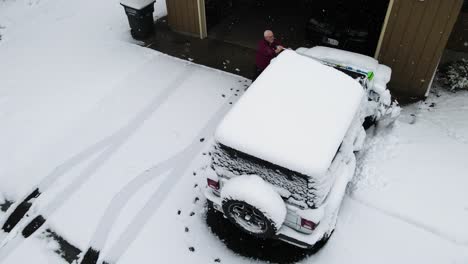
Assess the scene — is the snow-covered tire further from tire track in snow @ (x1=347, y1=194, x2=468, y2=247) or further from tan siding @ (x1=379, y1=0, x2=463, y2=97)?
tan siding @ (x1=379, y1=0, x2=463, y2=97)

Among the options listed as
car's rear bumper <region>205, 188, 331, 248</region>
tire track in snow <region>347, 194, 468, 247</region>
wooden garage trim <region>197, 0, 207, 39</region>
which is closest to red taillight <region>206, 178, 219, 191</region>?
car's rear bumper <region>205, 188, 331, 248</region>

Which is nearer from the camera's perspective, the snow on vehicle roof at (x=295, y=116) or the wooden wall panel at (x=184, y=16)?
the snow on vehicle roof at (x=295, y=116)

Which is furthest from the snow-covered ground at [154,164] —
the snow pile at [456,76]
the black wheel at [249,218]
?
the black wheel at [249,218]

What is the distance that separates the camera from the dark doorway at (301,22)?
8.64 m

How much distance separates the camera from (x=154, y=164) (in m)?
6.51

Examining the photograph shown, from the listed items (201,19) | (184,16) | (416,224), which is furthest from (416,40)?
(184,16)

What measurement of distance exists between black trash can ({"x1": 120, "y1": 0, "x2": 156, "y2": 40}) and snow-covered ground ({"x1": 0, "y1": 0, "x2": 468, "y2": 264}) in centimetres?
51

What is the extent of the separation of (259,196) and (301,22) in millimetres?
7110

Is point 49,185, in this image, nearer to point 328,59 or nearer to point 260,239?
point 260,239

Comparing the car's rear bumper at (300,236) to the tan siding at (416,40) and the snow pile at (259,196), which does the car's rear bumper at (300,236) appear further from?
the tan siding at (416,40)

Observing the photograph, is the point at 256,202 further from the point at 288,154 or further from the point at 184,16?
the point at 184,16

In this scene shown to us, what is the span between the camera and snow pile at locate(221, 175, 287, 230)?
14.5 ft

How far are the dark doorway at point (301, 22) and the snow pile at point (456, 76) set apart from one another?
1.61m

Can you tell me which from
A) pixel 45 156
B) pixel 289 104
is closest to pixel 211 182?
pixel 289 104
